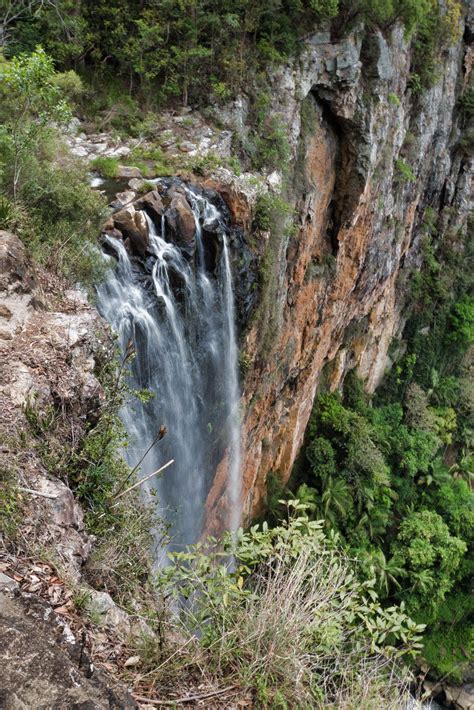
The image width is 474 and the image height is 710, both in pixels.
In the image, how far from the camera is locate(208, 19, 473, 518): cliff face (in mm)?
9359

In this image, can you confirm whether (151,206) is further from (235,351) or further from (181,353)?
(235,351)

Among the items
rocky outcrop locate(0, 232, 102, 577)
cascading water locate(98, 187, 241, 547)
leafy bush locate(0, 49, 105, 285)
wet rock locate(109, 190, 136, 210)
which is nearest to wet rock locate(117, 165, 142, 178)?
wet rock locate(109, 190, 136, 210)

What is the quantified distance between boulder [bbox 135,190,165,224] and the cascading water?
101mm

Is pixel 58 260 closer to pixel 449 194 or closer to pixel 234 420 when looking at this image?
pixel 234 420

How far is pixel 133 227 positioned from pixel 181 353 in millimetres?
1824

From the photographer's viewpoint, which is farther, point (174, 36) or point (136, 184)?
point (174, 36)

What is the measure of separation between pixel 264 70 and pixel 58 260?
Result: 6.24m

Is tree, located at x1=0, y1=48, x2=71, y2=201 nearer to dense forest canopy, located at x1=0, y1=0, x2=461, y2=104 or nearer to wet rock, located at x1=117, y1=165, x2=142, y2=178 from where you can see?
wet rock, located at x1=117, y1=165, x2=142, y2=178

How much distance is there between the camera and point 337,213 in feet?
37.0

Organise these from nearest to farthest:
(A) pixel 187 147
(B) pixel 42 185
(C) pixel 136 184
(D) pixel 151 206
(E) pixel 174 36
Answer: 1. (B) pixel 42 185
2. (D) pixel 151 206
3. (C) pixel 136 184
4. (A) pixel 187 147
5. (E) pixel 174 36

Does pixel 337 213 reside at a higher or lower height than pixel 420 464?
higher

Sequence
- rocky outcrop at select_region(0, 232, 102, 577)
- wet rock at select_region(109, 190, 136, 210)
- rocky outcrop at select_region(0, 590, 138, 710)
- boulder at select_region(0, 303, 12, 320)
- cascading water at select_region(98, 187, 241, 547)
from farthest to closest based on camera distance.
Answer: wet rock at select_region(109, 190, 136, 210) → cascading water at select_region(98, 187, 241, 547) → boulder at select_region(0, 303, 12, 320) → rocky outcrop at select_region(0, 232, 102, 577) → rocky outcrop at select_region(0, 590, 138, 710)

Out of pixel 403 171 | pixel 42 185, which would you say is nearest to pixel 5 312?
pixel 42 185

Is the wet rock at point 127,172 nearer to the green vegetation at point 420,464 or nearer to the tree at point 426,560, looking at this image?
the green vegetation at point 420,464
